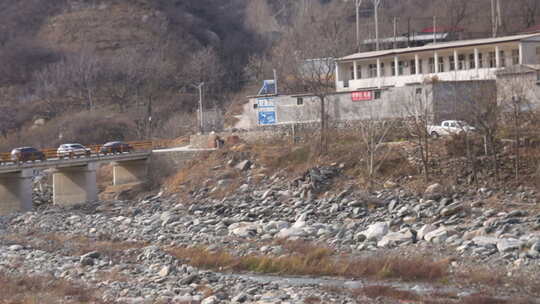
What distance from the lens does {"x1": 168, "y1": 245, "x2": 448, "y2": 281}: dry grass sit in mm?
22672

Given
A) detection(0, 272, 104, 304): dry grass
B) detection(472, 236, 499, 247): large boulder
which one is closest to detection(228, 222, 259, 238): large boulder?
detection(0, 272, 104, 304): dry grass

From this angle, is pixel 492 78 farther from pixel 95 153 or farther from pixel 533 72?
pixel 95 153

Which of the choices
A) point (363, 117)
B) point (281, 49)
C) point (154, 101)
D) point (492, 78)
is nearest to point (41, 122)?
point (154, 101)

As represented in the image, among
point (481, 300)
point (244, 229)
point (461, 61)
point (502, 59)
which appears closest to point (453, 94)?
point (502, 59)

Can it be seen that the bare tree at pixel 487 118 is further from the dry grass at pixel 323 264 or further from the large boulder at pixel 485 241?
the dry grass at pixel 323 264

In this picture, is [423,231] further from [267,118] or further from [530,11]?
[530,11]

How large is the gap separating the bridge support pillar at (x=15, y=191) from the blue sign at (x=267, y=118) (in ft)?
46.0

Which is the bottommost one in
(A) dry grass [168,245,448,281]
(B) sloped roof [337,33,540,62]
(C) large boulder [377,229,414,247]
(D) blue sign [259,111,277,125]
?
(A) dry grass [168,245,448,281]

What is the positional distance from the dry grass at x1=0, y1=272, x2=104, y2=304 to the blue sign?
27.9 m

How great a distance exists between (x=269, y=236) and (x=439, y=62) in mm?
24968

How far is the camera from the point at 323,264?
961 inches

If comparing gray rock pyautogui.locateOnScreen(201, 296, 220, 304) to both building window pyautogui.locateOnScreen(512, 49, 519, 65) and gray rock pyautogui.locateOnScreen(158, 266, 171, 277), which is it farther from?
building window pyautogui.locateOnScreen(512, 49, 519, 65)

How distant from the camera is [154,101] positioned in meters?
83.5

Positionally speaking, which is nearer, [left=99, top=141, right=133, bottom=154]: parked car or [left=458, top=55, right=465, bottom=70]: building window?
[left=458, top=55, right=465, bottom=70]: building window
